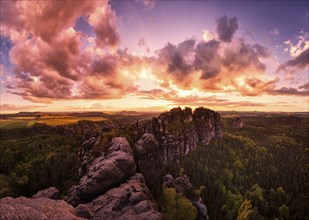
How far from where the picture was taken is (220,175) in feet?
400

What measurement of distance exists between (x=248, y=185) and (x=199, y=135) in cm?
6209

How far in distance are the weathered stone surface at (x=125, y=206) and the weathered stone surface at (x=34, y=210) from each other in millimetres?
7489

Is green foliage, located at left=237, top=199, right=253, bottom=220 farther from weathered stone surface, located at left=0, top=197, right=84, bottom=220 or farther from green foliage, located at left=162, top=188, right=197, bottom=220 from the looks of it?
weathered stone surface, located at left=0, top=197, right=84, bottom=220

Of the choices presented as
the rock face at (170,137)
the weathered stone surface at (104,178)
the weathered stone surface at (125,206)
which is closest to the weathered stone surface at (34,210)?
the weathered stone surface at (125,206)

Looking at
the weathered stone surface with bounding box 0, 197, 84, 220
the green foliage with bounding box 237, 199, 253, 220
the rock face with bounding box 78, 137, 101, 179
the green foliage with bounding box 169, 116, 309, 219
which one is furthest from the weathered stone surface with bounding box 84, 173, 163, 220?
the green foliage with bounding box 237, 199, 253, 220

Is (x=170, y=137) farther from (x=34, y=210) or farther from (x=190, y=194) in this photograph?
(x=34, y=210)

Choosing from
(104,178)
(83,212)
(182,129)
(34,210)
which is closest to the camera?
(34,210)

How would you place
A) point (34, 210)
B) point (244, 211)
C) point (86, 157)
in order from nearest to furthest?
1. point (34, 210)
2. point (86, 157)
3. point (244, 211)

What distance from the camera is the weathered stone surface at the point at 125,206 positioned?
1724 inches

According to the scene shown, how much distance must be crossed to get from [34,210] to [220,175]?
10370 centimetres

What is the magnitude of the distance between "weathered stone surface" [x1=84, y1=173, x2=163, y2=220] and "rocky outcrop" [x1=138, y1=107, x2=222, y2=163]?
236 feet

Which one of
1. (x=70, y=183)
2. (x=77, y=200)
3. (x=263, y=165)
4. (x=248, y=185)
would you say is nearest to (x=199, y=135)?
(x=263, y=165)

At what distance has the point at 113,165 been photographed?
2445 inches

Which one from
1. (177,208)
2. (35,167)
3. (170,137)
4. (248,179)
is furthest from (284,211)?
(35,167)
